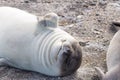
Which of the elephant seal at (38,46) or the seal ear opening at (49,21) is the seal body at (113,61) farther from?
the seal ear opening at (49,21)

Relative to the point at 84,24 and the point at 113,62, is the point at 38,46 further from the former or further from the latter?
the point at 84,24

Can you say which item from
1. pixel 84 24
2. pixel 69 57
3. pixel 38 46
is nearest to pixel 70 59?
pixel 69 57

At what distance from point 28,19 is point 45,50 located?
30 centimetres

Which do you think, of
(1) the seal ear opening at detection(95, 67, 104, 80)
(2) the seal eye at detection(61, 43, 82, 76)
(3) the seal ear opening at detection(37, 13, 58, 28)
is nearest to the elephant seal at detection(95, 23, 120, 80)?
(1) the seal ear opening at detection(95, 67, 104, 80)

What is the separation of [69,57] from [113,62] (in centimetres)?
33

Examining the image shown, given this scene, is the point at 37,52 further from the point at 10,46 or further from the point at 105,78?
the point at 105,78

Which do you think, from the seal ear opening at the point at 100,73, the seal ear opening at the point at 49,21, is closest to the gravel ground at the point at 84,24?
the seal ear opening at the point at 100,73

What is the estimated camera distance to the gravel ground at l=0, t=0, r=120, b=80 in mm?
2256

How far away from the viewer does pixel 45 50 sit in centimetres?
216

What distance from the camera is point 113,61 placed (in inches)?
87.9

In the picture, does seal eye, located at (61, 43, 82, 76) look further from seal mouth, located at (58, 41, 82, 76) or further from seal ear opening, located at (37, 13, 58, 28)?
seal ear opening, located at (37, 13, 58, 28)

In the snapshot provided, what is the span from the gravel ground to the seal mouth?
73 mm

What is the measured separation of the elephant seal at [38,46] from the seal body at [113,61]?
0.19m

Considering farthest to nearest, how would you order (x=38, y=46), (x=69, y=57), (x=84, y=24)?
(x=84, y=24) < (x=38, y=46) < (x=69, y=57)
